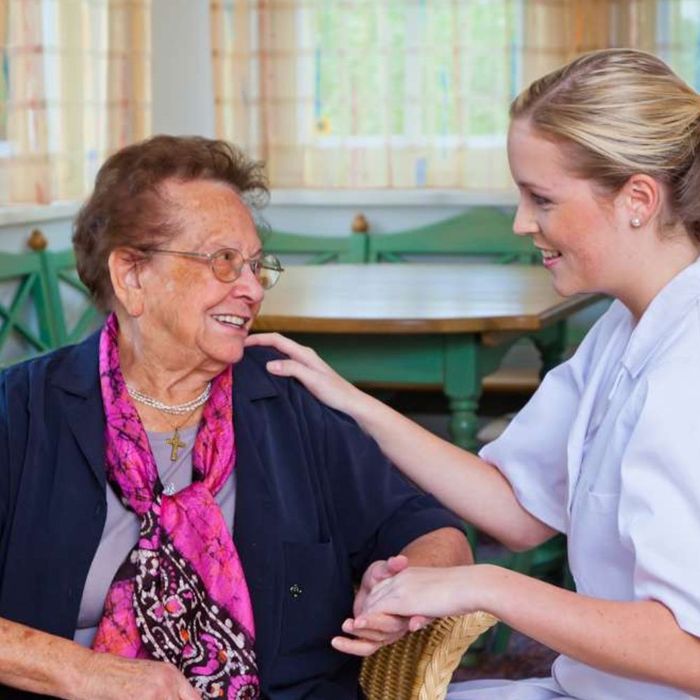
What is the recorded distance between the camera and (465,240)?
17.3 ft

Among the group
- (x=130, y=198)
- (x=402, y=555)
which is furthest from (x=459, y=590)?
(x=130, y=198)

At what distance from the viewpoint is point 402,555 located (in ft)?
6.25

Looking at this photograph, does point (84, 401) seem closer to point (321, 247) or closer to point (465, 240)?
point (465, 240)

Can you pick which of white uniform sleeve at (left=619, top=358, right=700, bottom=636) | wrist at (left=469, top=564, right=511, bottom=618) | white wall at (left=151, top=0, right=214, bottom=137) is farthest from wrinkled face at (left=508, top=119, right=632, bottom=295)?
white wall at (left=151, top=0, right=214, bottom=137)

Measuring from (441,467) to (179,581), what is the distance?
40 centimetres

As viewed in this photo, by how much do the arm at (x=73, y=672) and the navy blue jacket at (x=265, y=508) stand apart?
0.13 meters

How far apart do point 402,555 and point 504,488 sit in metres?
0.18

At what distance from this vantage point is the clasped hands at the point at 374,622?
5.47ft

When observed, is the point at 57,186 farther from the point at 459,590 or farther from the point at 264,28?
the point at 459,590

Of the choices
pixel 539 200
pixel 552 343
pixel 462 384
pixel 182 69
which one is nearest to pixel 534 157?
pixel 539 200

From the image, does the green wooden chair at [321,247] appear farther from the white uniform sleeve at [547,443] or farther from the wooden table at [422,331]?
the white uniform sleeve at [547,443]

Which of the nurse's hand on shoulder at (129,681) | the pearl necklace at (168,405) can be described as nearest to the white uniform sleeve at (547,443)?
the pearl necklace at (168,405)

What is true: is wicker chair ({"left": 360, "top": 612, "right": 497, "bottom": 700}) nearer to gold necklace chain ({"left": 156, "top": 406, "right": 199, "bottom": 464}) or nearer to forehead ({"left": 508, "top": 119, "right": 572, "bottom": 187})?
gold necklace chain ({"left": 156, "top": 406, "right": 199, "bottom": 464})

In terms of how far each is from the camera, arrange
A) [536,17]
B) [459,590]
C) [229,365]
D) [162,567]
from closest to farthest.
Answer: [459,590] → [162,567] → [229,365] → [536,17]
